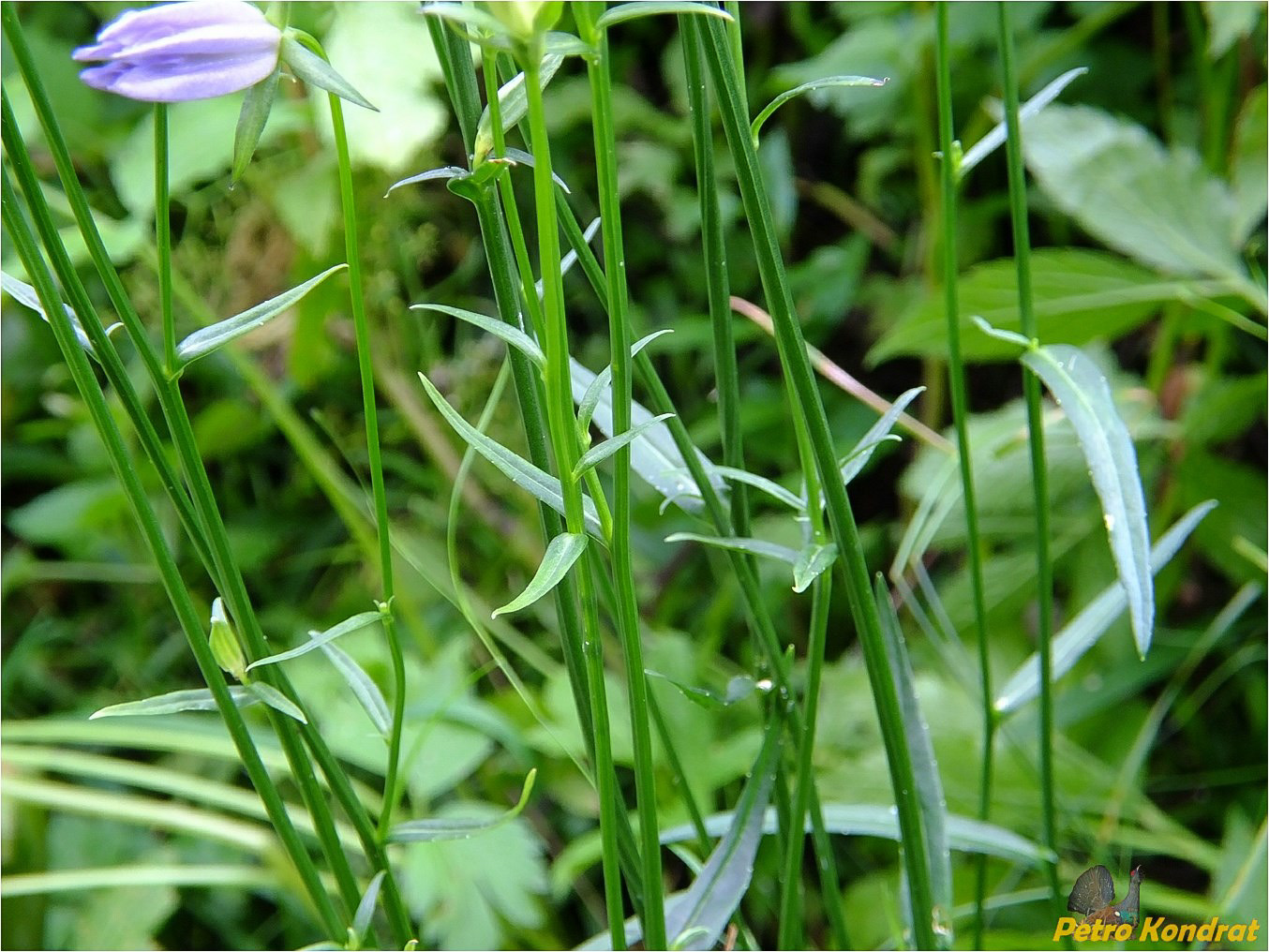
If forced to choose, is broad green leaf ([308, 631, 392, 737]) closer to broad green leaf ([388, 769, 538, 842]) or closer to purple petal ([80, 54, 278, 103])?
broad green leaf ([388, 769, 538, 842])

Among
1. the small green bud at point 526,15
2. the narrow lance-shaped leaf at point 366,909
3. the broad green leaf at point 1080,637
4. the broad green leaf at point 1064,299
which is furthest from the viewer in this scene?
the broad green leaf at point 1064,299

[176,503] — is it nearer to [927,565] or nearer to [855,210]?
[927,565]

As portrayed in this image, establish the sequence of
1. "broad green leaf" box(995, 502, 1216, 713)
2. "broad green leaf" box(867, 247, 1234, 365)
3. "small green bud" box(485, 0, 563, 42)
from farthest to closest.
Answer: "broad green leaf" box(867, 247, 1234, 365)
"broad green leaf" box(995, 502, 1216, 713)
"small green bud" box(485, 0, 563, 42)

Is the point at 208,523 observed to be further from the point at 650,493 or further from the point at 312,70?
the point at 650,493

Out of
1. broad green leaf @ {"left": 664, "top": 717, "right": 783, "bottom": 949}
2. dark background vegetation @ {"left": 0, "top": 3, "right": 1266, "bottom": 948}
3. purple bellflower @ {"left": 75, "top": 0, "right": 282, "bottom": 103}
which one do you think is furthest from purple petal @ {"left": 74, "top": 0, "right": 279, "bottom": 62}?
dark background vegetation @ {"left": 0, "top": 3, "right": 1266, "bottom": 948}

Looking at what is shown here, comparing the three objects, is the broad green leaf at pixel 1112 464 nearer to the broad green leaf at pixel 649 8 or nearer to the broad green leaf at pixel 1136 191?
the broad green leaf at pixel 649 8

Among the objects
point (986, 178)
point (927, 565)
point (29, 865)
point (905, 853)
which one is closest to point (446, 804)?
point (29, 865)

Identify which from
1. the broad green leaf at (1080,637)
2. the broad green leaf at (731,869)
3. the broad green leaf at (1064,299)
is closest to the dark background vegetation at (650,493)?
the broad green leaf at (1064,299)
